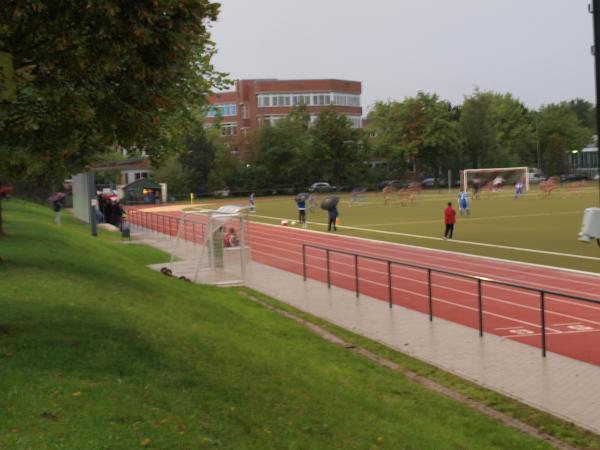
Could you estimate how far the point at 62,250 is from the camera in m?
18.1

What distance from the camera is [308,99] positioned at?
11538 centimetres

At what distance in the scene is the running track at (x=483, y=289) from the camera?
12.3 m

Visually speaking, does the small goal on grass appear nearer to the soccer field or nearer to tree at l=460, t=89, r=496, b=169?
the soccer field

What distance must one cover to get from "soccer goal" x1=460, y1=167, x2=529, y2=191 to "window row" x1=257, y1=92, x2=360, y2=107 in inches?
1510

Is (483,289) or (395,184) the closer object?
(483,289)

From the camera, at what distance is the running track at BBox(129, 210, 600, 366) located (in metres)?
12.3

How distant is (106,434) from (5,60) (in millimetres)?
3283

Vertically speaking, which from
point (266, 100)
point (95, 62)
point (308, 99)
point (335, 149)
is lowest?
point (95, 62)

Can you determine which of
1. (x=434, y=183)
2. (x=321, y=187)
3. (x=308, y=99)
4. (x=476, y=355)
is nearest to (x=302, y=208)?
(x=476, y=355)

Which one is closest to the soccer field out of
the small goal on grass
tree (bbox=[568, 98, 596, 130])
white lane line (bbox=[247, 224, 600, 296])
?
white lane line (bbox=[247, 224, 600, 296])

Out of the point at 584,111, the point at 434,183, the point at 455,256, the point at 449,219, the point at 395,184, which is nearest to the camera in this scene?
the point at 455,256

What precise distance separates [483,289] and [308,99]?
101 m

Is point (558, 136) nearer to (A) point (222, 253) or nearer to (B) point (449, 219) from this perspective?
(B) point (449, 219)

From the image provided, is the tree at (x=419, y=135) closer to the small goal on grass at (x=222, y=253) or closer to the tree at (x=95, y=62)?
the small goal on grass at (x=222, y=253)
